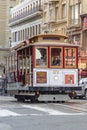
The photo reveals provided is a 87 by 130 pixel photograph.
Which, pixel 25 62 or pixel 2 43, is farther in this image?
pixel 2 43

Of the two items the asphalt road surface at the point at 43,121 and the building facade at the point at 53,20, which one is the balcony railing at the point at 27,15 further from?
the asphalt road surface at the point at 43,121

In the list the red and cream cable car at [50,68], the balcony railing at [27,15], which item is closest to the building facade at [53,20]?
the balcony railing at [27,15]

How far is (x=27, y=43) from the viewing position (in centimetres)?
2616

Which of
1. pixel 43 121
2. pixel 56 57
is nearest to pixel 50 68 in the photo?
pixel 56 57

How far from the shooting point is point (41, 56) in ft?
81.9

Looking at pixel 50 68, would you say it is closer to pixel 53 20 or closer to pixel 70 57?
pixel 70 57

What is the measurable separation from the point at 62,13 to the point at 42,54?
40582 millimetres

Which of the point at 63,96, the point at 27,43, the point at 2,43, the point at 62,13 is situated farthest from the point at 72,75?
the point at 2,43

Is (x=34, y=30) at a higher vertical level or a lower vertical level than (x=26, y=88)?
higher

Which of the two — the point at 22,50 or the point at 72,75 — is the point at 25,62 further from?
the point at 72,75

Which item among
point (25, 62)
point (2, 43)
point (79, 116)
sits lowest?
point (79, 116)

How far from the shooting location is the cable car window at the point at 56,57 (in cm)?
2505

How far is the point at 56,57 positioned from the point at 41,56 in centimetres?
75

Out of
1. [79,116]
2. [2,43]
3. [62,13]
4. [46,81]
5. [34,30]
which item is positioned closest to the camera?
[79,116]
